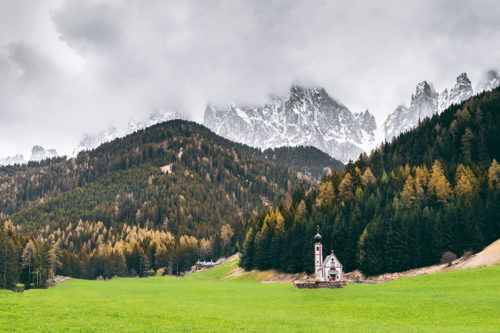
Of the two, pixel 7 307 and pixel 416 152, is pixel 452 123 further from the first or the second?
pixel 7 307

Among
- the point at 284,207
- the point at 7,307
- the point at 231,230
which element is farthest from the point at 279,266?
the point at 231,230

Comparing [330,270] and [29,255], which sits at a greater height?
[29,255]

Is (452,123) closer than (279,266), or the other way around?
(279,266)

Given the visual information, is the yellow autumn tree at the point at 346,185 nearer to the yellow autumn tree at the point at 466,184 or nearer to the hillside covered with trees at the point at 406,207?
the hillside covered with trees at the point at 406,207

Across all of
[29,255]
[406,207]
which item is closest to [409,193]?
[406,207]

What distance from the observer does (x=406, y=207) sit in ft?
279

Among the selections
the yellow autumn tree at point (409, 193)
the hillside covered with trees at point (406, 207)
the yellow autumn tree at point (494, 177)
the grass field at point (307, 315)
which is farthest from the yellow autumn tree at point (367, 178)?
the grass field at point (307, 315)

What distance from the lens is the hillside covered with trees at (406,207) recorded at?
242 ft

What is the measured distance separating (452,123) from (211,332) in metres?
109

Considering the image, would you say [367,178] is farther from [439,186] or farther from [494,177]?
[494,177]

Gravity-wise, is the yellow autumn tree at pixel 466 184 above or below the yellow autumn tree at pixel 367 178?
below

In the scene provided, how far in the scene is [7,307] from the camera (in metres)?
31.1

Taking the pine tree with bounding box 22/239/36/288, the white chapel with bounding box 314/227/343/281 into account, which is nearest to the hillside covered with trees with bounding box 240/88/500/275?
the white chapel with bounding box 314/227/343/281

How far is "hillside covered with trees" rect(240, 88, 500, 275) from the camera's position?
73.8 metres
